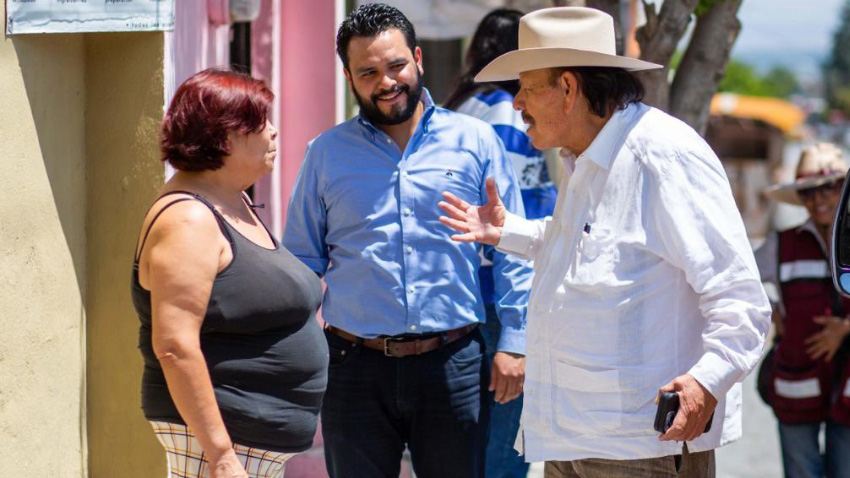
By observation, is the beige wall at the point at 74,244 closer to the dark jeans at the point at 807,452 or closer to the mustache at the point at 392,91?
the mustache at the point at 392,91

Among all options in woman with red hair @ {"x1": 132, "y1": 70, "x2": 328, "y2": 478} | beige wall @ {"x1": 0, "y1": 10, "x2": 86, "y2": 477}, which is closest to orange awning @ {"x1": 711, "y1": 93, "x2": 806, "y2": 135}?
beige wall @ {"x1": 0, "y1": 10, "x2": 86, "y2": 477}

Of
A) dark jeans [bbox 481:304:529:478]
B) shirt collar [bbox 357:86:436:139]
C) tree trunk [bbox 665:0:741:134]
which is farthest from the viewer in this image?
tree trunk [bbox 665:0:741:134]

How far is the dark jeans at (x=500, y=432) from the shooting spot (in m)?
4.10

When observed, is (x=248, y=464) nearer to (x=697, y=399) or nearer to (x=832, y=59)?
(x=697, y=399)

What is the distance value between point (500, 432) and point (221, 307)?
1.69 metres

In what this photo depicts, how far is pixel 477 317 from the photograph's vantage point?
12.2 ft

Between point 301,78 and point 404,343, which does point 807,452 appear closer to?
point 404,343

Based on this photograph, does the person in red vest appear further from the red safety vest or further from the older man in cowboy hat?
the older man in cowboy hat

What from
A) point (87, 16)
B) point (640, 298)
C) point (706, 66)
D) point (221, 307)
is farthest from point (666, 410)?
point (706, 66)

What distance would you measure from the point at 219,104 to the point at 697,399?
135 centimetres

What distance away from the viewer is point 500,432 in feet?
13.5

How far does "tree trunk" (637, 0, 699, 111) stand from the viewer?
4.45 m

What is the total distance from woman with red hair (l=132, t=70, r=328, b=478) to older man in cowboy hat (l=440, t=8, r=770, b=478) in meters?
0.64

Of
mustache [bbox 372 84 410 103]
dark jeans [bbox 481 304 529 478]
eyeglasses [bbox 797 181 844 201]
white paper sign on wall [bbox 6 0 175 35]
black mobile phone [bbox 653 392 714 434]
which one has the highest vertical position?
white paper sign on wall [bbox 6 0 175 35]
